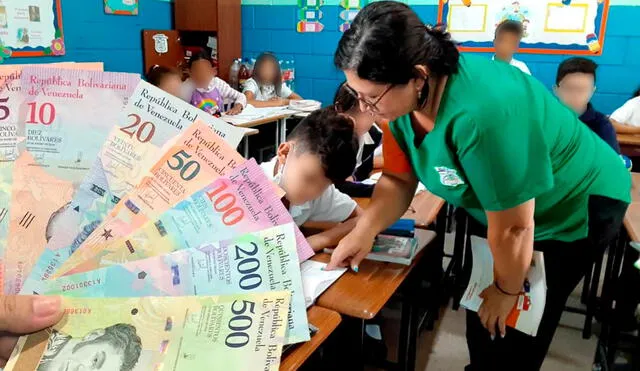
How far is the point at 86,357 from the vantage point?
0.72m

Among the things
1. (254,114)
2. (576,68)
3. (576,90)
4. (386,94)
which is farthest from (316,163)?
(254,114)

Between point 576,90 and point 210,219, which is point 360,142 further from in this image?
point 210,219

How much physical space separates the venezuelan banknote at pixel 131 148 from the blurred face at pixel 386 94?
9.5 inches

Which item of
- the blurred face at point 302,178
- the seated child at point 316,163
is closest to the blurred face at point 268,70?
the seated child at point 316,163

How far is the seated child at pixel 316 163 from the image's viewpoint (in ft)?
4.72

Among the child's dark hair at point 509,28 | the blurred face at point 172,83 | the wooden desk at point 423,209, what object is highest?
the child's dark hair at point 509,28

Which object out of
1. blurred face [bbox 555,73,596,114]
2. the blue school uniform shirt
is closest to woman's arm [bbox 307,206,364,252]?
the blue school uniform shirt

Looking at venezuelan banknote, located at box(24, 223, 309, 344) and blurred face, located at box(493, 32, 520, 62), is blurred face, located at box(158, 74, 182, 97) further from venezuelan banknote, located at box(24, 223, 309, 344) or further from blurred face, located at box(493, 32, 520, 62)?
venezuelan banknote, located at box(24, 223, 309, 344)

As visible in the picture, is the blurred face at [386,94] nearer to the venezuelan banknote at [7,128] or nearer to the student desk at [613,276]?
the venezuelan banknote at [7,128]

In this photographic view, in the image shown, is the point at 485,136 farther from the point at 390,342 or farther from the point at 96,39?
the point at 96,39

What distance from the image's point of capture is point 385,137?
1.30 meters

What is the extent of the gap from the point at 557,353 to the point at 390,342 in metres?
0.73

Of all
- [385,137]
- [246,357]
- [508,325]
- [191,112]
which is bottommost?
[508,325]

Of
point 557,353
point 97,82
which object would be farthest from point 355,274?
point 557,353
